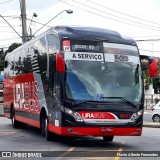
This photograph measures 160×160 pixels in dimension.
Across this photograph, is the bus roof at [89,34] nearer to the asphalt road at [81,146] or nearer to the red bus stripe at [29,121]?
the asphalt road at [81,146]

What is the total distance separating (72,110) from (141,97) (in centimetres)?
212

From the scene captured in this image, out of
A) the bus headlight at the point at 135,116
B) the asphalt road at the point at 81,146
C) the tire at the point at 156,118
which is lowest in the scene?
the tire at the point at 156,118

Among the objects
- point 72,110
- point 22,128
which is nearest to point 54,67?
point 72,110

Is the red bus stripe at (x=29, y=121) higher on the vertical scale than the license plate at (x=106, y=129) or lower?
lower

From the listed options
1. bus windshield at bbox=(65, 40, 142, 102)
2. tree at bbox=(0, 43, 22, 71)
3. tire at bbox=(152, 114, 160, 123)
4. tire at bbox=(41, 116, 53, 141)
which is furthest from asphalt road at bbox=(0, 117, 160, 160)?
tree at bbox=(0, 43, 22, 71)

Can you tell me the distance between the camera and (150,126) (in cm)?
2469

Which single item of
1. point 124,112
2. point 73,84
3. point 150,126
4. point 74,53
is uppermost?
point 74,53

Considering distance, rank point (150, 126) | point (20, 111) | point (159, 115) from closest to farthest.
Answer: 1. point (20, 111)
2. point (150, 126)
3. point (159, 115)

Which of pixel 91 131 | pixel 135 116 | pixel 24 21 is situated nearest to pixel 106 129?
pixel 91 131

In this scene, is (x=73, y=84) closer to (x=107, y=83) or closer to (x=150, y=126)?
(x=107, y=83)

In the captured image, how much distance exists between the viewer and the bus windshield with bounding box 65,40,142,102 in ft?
45.9

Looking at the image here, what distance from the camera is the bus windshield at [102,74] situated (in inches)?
551

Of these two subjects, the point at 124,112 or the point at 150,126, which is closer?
the point at 124,112

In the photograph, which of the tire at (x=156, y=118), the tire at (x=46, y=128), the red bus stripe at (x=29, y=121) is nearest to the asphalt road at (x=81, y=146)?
the tire at (x=46, y=128)
